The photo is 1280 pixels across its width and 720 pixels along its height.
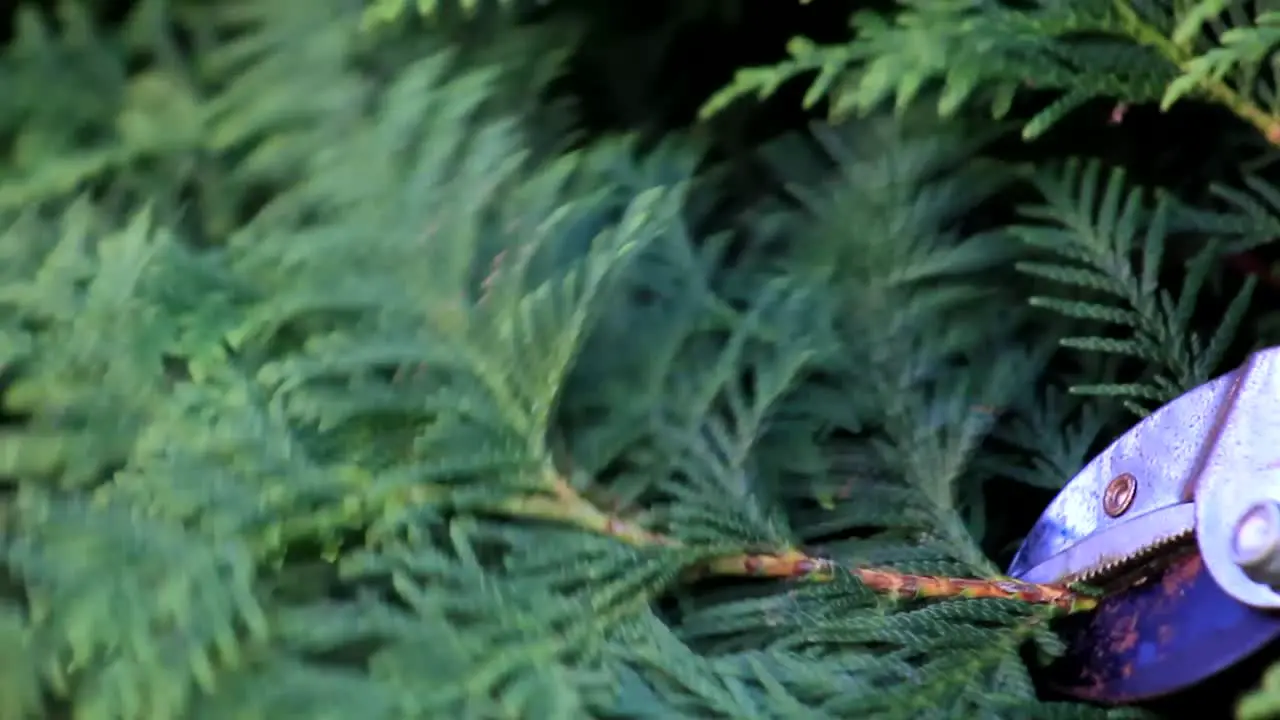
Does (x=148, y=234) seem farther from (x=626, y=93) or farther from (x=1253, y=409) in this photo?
(x=1253, y=409)

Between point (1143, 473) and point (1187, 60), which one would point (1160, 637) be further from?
point (1187, 60)

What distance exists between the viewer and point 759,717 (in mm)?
500

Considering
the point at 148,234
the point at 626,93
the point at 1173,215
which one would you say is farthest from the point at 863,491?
the point at 148,234

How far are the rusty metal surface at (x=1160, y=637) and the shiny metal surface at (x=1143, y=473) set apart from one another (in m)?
0.02

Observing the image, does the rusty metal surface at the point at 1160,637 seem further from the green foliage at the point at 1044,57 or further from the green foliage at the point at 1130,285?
the green foliage at the point at 1044,57

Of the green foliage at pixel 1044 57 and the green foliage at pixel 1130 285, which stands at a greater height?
the green foliage at pixel 1044 57

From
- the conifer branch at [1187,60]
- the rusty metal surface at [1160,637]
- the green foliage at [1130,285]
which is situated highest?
the conifer branch at [1187,60]

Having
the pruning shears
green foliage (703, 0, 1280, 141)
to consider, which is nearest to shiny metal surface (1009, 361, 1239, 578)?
the pruning shears

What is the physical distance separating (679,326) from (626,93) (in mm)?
246

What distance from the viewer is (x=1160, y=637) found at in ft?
1.62

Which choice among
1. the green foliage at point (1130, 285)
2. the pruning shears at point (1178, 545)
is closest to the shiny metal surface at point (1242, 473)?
the pruning shears at point (1178, 545)

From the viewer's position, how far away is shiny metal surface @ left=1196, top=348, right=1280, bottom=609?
1.51ft

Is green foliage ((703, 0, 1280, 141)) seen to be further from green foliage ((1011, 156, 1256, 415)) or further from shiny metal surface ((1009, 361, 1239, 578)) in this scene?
shiny metal surface ((1009, 361, 1239, 578))

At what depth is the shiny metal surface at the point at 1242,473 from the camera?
1.51 feet
